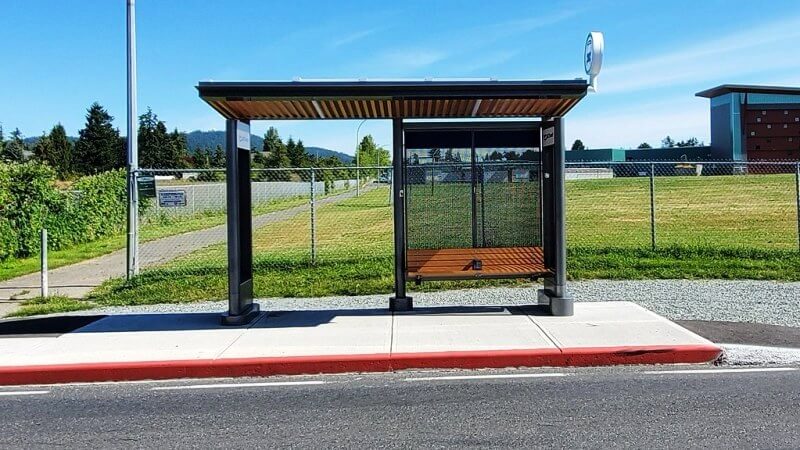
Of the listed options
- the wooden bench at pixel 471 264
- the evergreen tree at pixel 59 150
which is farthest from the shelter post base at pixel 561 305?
the evergreen tree at pixel 59 150

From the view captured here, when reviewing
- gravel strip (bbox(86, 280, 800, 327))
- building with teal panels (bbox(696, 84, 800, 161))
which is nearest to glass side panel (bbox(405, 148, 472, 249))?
gravel strip (bbox(86, 280, 800, 327))

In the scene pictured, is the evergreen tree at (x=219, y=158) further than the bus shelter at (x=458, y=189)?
Yes

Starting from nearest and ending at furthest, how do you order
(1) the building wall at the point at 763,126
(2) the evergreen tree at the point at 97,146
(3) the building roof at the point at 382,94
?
(3) the building roof at the point at 382,94 < (2) the evergreen tree at the point at 97,146 < (1) the building wall at the point at 763,126

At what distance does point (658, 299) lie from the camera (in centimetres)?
1018

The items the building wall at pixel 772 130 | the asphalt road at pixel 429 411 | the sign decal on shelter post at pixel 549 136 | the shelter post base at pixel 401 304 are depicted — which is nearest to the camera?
the asphalt road at pixel 429 411

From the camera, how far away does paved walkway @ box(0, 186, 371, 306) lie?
40.7 feet

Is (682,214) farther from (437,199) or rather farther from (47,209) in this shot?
(47,209)

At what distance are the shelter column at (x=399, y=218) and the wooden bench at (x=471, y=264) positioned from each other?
5.9 inches

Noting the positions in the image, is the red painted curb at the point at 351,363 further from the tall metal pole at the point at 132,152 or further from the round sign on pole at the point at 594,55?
the tall metal pole at the point at 132,152

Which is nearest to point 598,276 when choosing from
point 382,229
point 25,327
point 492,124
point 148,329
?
point 492,124

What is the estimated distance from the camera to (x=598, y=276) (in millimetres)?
12109

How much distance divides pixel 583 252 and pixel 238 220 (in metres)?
7.36

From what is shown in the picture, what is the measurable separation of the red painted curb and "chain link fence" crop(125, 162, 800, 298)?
276cm

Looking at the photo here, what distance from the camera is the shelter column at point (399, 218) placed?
9062 millimetres
